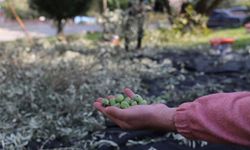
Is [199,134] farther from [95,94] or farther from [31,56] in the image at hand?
[31,56]

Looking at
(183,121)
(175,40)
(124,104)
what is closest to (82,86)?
(124,104)

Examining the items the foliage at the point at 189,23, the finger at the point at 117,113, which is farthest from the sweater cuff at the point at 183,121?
the foliage at the point at 189,23

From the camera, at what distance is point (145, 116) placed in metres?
1.96

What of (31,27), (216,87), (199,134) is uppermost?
(199,134)

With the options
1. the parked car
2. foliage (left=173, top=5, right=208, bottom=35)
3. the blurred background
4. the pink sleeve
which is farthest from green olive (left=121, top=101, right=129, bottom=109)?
the parked car

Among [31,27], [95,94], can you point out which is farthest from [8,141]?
[31,27]

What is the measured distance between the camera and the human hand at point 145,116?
1.88m

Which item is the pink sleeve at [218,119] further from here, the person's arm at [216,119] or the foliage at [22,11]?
the foliage at [22,11]

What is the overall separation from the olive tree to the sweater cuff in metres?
11.8

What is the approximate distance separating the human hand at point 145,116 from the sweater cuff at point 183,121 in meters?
0.07

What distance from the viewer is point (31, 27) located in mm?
20625

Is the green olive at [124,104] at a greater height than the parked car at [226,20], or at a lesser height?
greater

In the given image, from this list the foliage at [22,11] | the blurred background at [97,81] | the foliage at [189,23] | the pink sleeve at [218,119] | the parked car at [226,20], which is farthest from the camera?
the foliage at [22,11]

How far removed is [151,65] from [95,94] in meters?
2.05
